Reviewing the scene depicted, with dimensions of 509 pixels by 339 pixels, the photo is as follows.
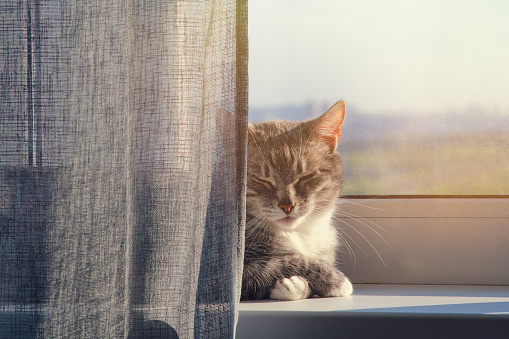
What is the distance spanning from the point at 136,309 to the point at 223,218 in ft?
0.62

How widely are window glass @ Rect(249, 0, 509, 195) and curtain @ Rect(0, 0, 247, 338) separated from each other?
0.43 metres

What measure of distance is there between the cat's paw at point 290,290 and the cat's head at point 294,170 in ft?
0.45

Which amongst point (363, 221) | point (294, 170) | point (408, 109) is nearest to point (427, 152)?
point (408, 109)

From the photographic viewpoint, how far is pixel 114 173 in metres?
0.78

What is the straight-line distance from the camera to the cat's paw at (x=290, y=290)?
0.99m

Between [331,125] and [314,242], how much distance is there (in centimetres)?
26

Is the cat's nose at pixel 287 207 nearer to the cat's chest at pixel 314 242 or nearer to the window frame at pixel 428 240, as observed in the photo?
the cat's chest at pixel 314 242

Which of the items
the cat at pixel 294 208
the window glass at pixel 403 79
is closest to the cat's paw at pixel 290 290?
the cat at pixel 294 208

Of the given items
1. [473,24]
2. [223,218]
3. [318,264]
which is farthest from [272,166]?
[473,24]

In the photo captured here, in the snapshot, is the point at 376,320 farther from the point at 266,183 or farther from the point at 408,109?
the point at 408,109

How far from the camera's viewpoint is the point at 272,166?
44.4 inches

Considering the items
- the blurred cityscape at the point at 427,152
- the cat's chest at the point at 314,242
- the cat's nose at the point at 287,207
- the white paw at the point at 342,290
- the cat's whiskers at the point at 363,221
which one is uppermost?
the blurred cityscape at the point at 427,152

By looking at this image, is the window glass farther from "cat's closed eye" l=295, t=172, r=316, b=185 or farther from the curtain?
the curtain

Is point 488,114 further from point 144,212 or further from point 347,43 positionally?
point 144,212
